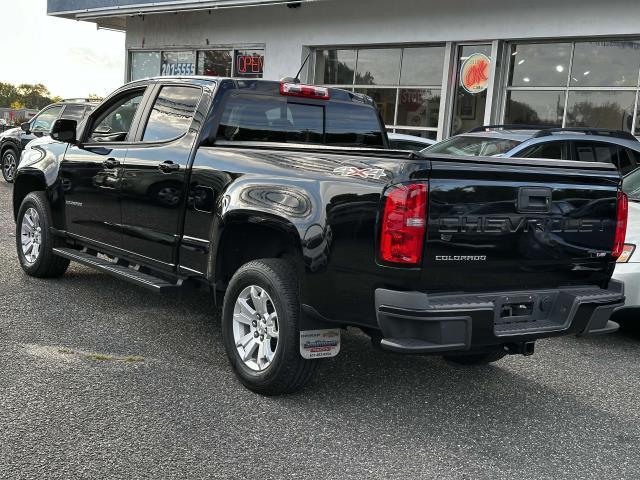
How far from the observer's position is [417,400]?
4488 mm

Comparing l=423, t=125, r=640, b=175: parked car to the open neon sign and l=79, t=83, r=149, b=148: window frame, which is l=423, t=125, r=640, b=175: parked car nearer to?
l=79, t=83, r=149, b=148: window frame

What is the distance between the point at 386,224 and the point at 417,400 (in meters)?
1.38

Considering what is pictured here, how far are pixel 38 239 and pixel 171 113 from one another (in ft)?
Answer: 7.27

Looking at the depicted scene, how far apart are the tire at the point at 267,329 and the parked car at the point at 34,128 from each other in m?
9.76

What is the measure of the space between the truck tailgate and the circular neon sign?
35.1 feet

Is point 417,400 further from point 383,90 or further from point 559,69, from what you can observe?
point 383,90

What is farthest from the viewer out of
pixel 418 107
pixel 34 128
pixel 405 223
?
pixel 418 107

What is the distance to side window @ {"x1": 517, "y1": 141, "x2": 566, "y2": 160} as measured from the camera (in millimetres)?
8211

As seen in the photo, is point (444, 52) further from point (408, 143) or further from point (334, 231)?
point (334, 231)

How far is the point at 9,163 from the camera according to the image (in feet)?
51.0

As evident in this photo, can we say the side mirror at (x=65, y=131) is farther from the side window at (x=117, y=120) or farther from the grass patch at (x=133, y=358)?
the grass patch at (x=133, y=358)

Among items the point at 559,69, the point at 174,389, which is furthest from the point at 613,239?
the point at 559,69

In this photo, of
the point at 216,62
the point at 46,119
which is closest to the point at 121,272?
the point at 46,119

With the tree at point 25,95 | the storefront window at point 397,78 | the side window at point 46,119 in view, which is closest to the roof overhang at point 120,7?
the storefront window at point 397,78
